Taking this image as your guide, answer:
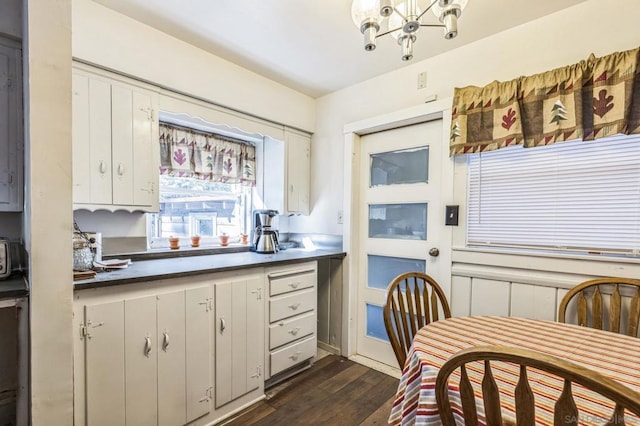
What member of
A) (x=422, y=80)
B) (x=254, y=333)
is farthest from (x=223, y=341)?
(x=422, y=80)

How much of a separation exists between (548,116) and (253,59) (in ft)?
6.50

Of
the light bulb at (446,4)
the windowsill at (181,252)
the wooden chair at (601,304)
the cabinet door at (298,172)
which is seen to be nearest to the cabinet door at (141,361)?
the windowsill at (181,252)

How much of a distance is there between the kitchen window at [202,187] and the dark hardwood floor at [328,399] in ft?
4.50

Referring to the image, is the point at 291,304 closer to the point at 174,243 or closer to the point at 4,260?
the point at 174,243

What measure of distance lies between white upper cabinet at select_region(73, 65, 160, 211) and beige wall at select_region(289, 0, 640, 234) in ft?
4.81

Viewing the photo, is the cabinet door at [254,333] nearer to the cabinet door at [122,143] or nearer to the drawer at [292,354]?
the drawer at [292,354]

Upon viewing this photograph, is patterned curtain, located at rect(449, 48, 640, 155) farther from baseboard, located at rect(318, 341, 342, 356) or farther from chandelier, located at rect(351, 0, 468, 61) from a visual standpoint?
baseboard, located at rect(318, 341, 342, 356)

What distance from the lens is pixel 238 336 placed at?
1.94 m

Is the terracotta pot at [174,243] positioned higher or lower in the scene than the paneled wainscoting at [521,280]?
higher

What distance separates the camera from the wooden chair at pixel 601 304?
1457mm

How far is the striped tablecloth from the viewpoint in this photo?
0.78 m

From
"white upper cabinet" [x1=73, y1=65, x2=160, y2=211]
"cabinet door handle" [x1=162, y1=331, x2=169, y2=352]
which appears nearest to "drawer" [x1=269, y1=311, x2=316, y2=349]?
"cabinet door handle" [x1=162, y1=331, x2=169, y2=352]

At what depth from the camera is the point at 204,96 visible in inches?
87.5

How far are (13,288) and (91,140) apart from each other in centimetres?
90
